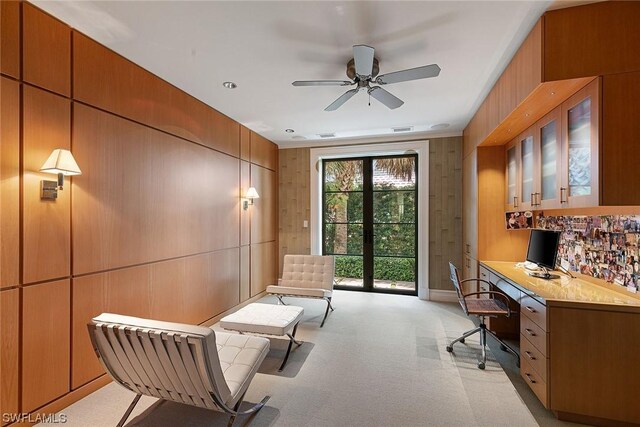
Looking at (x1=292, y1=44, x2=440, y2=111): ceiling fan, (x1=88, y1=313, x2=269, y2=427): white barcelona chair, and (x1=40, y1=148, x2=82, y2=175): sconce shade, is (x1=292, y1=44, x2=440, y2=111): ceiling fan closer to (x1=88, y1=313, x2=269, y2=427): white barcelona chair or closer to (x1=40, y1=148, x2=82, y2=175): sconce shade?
(x1=40, y1=148, x2=82, y2=175): sconce shade

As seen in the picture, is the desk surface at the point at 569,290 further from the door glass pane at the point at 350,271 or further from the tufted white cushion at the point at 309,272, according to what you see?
the door glass pane at the point at 350,271

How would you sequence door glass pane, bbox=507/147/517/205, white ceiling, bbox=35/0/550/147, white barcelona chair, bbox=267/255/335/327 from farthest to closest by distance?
white barcelona chair, bbox=267/255/335/327
door glass pane, bbox=507/147/517/205
white ceiling, bbox=35/0/550/147

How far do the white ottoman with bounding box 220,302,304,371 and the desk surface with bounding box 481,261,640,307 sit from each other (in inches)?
84.8

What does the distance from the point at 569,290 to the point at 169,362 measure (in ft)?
9.90

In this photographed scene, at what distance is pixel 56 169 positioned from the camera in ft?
6.24

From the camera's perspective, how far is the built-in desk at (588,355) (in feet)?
6.08

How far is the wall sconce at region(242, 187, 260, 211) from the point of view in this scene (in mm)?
4398

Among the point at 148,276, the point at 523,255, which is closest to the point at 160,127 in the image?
the point at 148,276

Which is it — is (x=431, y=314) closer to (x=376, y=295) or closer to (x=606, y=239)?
(x=376, y=295)

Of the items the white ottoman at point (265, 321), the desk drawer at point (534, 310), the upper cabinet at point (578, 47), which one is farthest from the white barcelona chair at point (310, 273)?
the upper cabinet at point (578, 47)

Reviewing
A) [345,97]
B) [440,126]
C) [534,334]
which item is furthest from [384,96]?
[534,334]

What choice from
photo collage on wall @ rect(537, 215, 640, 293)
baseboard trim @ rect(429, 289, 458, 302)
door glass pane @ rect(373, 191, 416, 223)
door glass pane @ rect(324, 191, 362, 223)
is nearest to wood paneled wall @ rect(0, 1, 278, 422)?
door glass pane @ rect(324, 191, 362, 223)

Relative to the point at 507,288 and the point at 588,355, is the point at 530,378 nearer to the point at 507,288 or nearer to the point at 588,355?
the point at 588,355

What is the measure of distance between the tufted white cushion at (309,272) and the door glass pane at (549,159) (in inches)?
108
